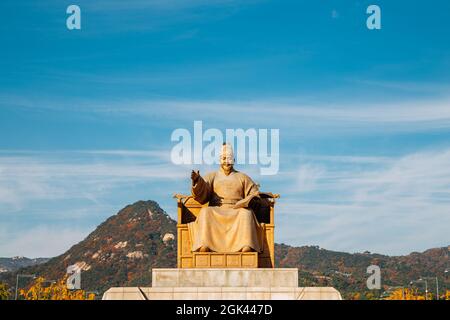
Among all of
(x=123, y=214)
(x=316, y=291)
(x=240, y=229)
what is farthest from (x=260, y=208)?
(x=123, y=214)

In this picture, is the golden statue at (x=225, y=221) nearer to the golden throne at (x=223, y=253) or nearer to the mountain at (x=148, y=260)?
the golden throne at (x=223, y=253)

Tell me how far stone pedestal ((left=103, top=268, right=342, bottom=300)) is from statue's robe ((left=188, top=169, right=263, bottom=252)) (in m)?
0.80

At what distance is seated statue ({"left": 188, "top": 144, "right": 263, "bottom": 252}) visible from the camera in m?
18.9

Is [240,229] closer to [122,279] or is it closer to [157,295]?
[157,295]

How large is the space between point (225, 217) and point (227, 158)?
6.50 feet

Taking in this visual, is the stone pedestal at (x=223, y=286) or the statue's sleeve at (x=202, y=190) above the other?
the statue's sleeve at (x=202, y=190)

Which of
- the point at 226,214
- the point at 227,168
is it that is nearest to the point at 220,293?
the point at 226,214

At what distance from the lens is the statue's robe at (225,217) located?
18.9 meters

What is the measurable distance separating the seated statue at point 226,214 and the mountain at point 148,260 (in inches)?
1704

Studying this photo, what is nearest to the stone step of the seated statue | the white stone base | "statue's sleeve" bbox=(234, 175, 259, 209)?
the white stone base

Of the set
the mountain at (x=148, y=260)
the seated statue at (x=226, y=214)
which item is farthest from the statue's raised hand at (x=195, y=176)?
the mountain at (x=148, y=260)

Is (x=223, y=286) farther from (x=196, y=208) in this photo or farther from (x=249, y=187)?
(x=249, y=187)
